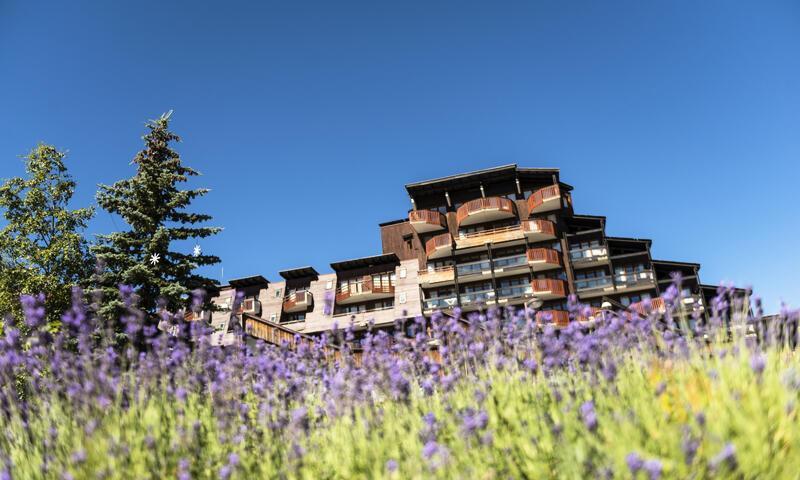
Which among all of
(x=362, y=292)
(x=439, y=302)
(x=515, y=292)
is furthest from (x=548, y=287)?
(x=362, y=292)

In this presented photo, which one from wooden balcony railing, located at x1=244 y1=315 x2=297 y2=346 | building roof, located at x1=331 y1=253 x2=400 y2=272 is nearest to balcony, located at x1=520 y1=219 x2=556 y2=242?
building roof, located at x1=331 y1=253 x2=400 y2=272

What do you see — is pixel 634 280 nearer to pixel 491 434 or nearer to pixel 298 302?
pixel 298 302

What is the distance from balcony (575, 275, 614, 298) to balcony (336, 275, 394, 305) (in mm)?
15533

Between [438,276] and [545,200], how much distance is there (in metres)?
10.8

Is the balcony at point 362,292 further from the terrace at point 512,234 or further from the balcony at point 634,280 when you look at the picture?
the balcony at point 634,280

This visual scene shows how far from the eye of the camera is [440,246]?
43625 mm

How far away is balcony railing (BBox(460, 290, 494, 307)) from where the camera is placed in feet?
136

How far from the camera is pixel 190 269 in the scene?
20.4 m

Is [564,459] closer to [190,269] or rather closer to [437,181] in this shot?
[190,269]

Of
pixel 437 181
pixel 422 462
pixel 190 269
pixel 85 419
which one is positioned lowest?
pixel 422 462

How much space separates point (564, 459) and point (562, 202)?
135 feet

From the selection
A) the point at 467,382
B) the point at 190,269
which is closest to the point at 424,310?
the point at 190,269

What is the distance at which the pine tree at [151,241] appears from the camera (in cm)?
1953

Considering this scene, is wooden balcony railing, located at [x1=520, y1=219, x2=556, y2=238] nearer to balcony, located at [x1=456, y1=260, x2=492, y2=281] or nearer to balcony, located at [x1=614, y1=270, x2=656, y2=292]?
balcony, located at [x1=456, y1=260, x2=492, y2=281]
